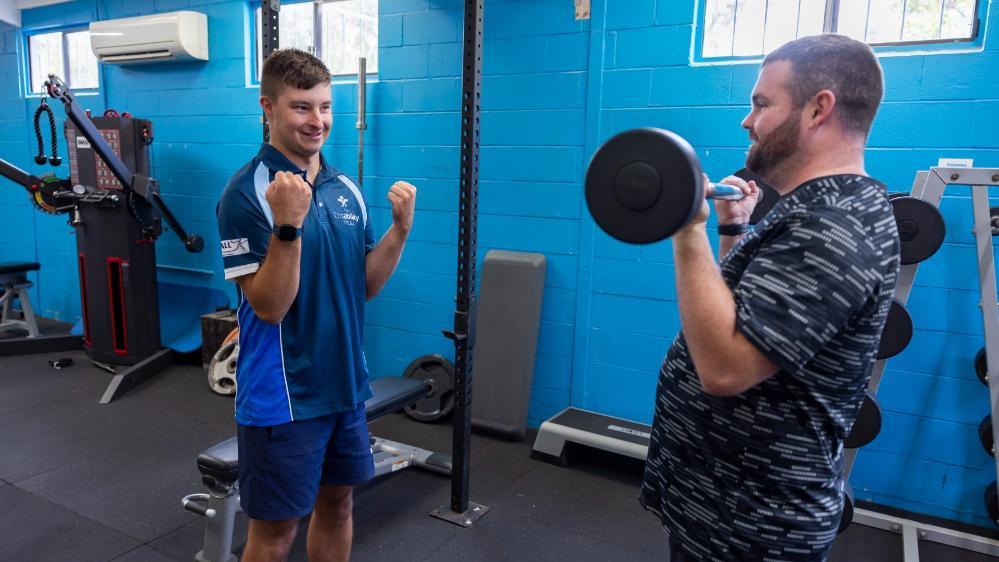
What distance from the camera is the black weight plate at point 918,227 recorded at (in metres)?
1.94

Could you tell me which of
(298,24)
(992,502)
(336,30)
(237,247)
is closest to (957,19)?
(992,502)

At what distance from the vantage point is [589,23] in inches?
109

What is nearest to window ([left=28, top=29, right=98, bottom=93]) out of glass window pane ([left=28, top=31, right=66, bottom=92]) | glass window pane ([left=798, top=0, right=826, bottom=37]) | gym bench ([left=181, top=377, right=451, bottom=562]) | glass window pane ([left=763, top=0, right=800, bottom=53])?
glass window pane ([left=28, top=31, right=66, bottom=92])

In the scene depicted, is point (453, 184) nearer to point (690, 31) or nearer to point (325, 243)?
point (690, 31)

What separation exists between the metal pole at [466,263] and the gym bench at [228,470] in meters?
0.32

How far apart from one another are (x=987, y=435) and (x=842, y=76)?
1871 mm

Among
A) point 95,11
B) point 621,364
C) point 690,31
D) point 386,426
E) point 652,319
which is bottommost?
point 386,426

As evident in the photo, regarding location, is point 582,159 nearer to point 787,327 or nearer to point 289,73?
point 289,73

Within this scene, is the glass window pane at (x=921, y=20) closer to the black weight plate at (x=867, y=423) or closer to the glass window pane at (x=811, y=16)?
the glass window pane at (x=811, y=16)

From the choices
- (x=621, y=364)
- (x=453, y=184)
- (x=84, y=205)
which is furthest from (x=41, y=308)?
(x=621, y=364)

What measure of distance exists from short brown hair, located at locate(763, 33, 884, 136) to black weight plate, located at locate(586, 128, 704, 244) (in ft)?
0.74

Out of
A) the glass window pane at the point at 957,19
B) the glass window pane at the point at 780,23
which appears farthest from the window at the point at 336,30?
the glass window pane at the point at 957,19

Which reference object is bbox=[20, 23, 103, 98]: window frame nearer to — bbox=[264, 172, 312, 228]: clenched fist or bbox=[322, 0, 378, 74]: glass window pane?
bbox=[322, 0, 378, 74]: glass window pane

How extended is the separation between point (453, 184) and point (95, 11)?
3.15m
